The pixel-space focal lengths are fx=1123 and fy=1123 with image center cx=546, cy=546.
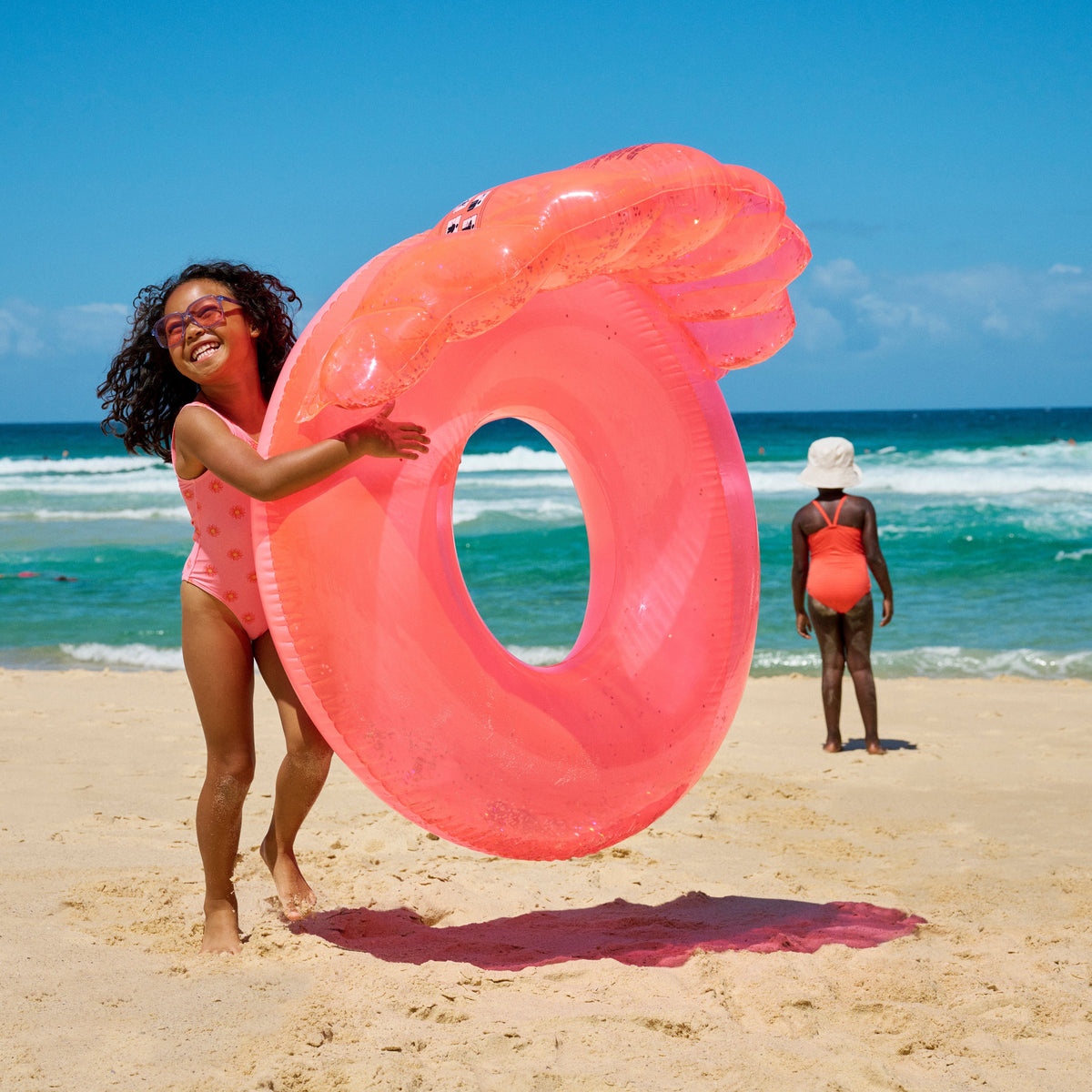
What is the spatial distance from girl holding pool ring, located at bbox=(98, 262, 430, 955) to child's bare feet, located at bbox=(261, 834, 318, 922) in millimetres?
113

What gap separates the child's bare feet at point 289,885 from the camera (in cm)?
315

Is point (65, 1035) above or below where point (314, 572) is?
below

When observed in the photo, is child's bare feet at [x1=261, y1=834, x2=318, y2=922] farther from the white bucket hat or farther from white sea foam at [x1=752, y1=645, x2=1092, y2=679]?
white sea foam at [x1=752, y1=645, x2=1092, y2=679]

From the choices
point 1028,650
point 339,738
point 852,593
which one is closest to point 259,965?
point 339,738

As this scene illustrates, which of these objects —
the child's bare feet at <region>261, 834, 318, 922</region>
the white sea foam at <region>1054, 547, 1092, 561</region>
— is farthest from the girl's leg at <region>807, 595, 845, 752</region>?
the white sea foam at <region>1054, 547, 1092, 561</region>

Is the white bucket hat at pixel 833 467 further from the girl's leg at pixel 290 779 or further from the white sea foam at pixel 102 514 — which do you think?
the white sea foam at pixel 102 514

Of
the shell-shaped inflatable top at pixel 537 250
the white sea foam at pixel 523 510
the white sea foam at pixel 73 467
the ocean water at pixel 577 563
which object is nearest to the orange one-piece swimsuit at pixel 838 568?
the ocean water at pixel 577 563

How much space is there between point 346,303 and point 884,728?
14.8ft

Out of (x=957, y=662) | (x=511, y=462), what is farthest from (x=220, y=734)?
(x=511, y=462)

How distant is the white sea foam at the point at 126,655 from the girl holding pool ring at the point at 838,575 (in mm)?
4746

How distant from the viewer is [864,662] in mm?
5613

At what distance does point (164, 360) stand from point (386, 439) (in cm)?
85

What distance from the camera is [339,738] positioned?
8.53 feet

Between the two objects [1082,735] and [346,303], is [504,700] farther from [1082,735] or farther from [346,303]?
[1082,735]
